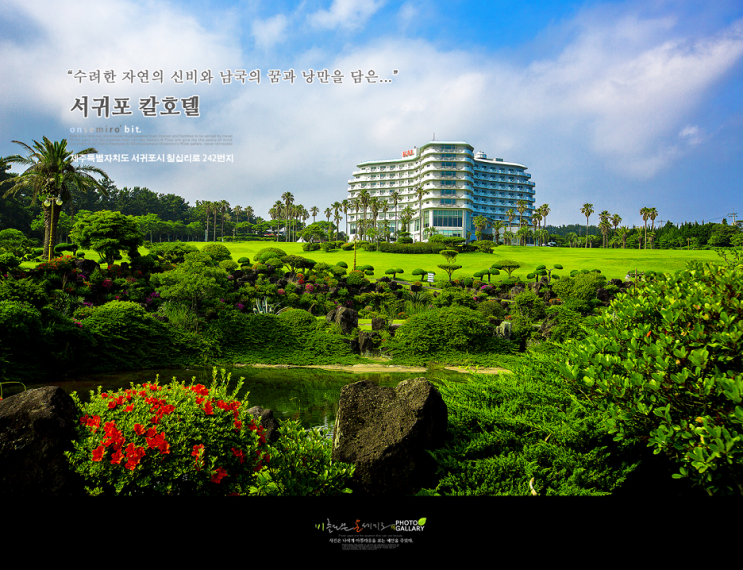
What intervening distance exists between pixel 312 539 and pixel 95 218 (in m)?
21.0

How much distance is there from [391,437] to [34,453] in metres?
2.34

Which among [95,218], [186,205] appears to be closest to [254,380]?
[95,218]

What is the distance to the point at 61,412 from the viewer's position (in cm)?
257

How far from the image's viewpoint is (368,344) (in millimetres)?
14164

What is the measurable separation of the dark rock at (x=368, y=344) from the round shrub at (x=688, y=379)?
11.3 m

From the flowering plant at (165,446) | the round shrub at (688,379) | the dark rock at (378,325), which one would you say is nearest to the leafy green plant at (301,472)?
the flowering plant at (165,446)

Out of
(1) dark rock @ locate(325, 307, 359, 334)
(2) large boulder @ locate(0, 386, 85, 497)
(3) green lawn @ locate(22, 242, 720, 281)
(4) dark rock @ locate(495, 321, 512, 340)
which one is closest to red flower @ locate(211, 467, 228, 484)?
(2) large boulder @ locate(0, 386, 85, 497)

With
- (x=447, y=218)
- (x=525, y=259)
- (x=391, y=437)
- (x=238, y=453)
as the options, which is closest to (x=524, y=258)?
(x=525, y=259)

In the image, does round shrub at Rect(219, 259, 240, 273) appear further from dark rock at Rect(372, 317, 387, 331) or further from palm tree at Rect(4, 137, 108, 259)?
dark rock at Rect(372, 317, 387, 331)

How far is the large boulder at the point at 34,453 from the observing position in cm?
241

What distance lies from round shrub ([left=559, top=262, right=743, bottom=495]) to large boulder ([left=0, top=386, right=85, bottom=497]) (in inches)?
131

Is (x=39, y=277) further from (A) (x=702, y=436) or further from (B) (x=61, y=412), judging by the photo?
(A) (x=702, y=436)

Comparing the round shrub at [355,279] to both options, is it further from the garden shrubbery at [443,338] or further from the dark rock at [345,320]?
the garden shrubbery at [443,338]

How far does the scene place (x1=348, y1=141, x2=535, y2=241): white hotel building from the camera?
80625 mm
